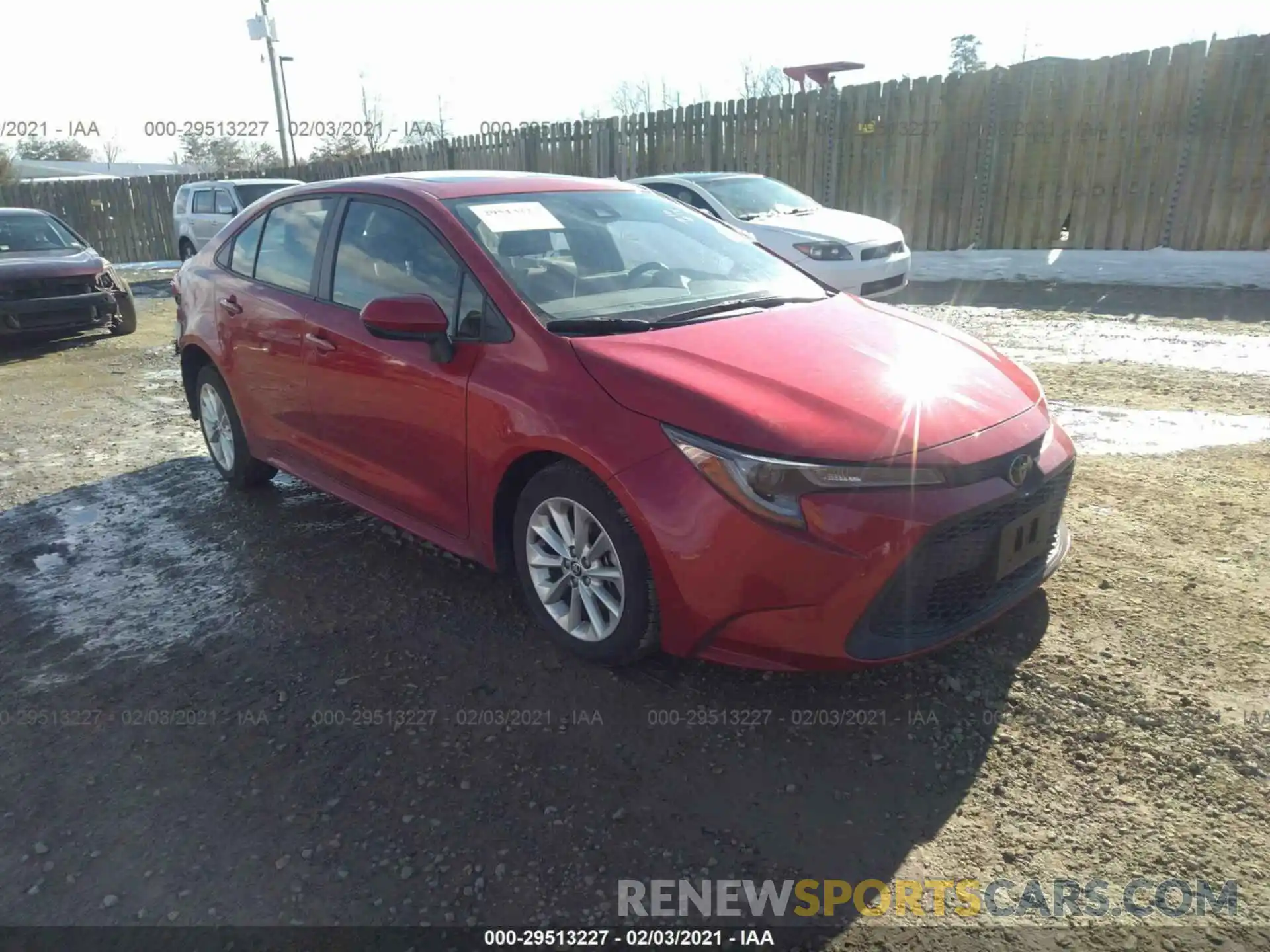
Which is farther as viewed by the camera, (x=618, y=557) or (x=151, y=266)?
(x=151, y=266)

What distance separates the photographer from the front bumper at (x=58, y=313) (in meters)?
9.24

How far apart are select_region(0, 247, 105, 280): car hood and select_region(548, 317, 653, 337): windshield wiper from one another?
29.0 ft

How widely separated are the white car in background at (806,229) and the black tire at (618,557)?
6314 millimetres

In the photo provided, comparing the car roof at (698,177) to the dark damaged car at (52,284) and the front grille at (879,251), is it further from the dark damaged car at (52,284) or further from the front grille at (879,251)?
the dark damaged car at (52,284)

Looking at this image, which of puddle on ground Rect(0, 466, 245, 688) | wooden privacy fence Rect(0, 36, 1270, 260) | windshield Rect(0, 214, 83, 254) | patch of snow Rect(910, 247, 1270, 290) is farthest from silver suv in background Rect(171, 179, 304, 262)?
puddle on ground Rect(0, 466, 245, 688)

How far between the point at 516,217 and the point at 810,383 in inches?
59.6

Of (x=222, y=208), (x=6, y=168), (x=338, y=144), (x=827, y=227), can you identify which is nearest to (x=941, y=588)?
(x=827, y=227)

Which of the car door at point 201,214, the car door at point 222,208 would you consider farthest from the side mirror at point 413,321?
the car door at point 201,214

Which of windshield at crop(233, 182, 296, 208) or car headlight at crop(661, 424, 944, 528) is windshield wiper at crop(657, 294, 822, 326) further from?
windshield at crop(233, 182, 296, 208)

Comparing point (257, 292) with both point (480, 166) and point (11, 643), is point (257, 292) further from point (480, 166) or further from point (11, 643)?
point (480, 166)

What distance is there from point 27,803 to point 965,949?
2603 millimetres

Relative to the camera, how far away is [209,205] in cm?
1577

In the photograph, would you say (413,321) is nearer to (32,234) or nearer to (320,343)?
(320,343)

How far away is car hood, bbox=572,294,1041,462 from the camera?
258cm
